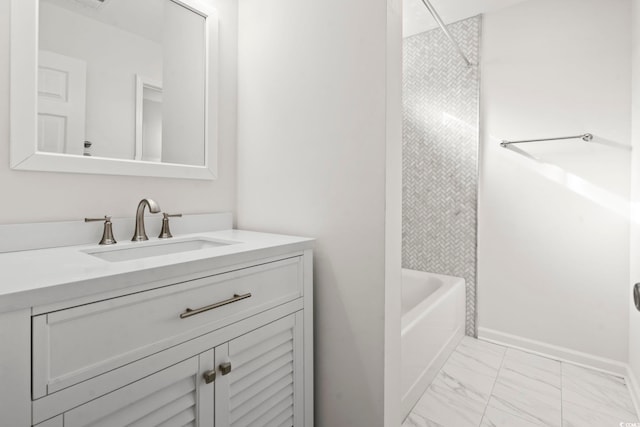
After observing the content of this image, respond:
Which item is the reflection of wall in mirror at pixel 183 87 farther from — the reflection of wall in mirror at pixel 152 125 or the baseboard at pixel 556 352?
the baseboard at pixel 556 352

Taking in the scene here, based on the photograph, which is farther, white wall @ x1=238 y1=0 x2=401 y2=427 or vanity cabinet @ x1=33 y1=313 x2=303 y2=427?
white wall @ x1=238 y1=0 x2=401 y2=427

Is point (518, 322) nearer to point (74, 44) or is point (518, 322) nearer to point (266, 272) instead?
point (266, 272)

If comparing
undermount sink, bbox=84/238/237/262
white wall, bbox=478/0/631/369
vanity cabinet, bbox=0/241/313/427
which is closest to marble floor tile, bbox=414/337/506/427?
white wall, bbox=478/0/631/369

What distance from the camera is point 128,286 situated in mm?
689

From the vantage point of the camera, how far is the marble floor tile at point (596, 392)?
1562 millimetres

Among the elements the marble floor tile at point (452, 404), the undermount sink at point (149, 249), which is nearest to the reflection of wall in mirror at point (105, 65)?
the undermount sink at point (149, 249)

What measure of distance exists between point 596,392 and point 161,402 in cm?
213

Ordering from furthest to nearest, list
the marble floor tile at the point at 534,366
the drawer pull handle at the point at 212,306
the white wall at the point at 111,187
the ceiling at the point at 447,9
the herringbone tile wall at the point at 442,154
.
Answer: the herringbone tile wall at the point at 442,154, the ceiling at the point at 447,9, the marble floor tile at the point at 534,366, the white wall at the point at 111,187, the drawer pull handle at the point at 212,306

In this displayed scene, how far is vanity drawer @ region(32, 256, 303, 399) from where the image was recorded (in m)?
0.59

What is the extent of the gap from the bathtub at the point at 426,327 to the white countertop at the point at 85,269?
90cm

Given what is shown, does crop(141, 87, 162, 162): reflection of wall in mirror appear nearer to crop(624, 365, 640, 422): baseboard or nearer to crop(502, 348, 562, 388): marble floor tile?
crop(502, 348, 562, 388): marble floor tile

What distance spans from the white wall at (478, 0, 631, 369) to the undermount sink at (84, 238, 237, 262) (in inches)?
77.8

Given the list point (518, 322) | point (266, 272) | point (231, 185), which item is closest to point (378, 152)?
point (266, 272)

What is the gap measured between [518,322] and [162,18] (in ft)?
8.81
